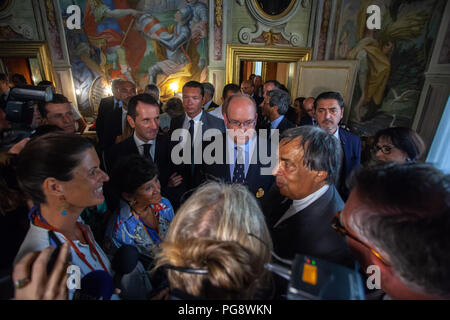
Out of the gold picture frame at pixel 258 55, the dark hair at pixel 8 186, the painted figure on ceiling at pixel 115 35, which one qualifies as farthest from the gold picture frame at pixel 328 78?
the dark hair at pixel 8 186

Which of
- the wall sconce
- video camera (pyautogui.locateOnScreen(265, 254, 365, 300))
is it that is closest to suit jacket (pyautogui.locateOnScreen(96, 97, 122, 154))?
the wall sconce

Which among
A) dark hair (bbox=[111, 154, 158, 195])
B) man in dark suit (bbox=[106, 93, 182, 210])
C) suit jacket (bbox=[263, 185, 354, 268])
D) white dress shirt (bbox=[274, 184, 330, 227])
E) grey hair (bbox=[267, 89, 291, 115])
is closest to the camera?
suit jacket (bbox=[263, 185, 354, 268])

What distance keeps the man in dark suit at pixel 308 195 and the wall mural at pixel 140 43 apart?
638 cm

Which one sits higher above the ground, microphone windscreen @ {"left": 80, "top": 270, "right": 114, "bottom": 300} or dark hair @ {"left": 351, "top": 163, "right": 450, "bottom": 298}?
dark hair @ {"left": 351, "top": 163, "right": 450, "bottom": 298}

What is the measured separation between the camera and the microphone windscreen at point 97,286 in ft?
2.91

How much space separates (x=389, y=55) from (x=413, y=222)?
19.3ft

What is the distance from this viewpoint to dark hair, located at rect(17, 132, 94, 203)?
1.08 m

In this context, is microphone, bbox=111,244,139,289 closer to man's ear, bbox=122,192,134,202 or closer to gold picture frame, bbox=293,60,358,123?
man's ear, bbox=122,192,134,202

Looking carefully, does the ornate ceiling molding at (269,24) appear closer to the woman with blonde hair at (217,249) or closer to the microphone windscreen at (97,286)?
the woman with blonde hair at (217,249)

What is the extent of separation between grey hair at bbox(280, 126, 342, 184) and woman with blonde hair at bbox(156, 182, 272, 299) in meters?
0.77

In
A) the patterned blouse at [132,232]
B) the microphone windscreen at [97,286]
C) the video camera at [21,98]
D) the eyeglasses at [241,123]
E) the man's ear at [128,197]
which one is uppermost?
the video camera at [21,98]

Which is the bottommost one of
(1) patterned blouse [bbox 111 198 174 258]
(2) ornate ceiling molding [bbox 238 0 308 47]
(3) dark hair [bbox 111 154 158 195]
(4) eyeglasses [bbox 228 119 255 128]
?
(1) patterned blouse [bbox 111 198 174 258]
